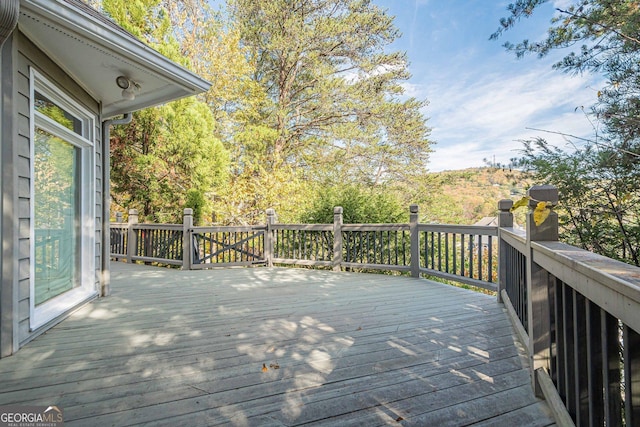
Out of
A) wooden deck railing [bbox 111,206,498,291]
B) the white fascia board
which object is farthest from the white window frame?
wooden deck railing [bbox 111,206,498,291]

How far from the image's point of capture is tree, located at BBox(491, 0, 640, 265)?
3031mm

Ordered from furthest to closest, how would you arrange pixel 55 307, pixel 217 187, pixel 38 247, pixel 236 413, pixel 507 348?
pixel 217 187 → pixel 55 307 → pixel 38 247 → pixel 507 348 → pixel 236 413

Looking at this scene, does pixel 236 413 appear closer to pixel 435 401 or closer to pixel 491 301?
pixel 435 401

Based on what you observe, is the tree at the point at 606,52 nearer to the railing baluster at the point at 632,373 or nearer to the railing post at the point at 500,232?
the railing post at the point at 500,232

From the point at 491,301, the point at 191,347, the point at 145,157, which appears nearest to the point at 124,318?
the point at 191,347

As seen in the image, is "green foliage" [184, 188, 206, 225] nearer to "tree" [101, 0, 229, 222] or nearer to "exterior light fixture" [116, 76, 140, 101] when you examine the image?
"tree" [101, 0, 229, 222]

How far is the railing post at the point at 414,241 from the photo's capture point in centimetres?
473

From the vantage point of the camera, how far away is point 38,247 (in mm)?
2619

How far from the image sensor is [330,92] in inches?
432

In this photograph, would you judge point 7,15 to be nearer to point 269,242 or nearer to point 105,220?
point 105,220

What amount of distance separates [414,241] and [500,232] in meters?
1.74

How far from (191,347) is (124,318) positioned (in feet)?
3.71

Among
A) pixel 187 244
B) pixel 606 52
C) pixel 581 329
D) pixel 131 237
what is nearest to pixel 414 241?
pixel 606 52

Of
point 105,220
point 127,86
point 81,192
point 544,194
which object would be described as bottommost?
point 105,220
